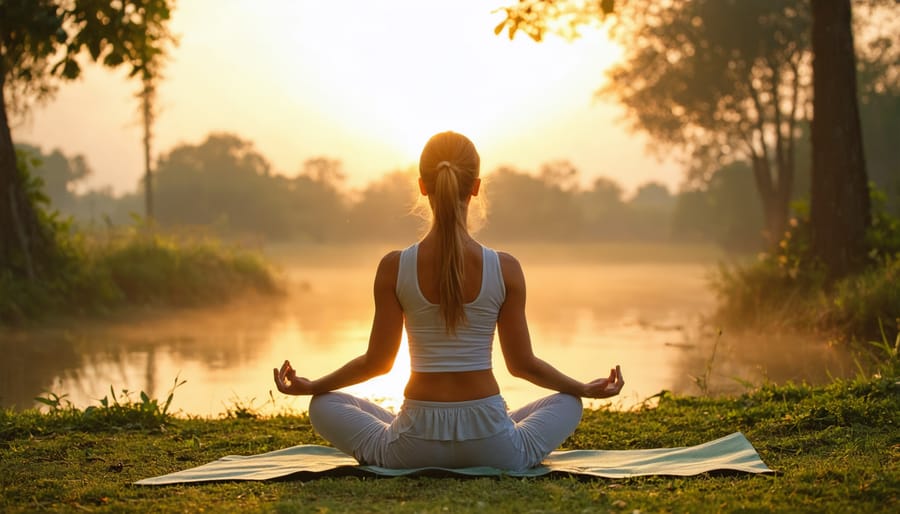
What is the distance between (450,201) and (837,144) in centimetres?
735

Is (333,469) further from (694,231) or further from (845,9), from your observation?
(694,231)

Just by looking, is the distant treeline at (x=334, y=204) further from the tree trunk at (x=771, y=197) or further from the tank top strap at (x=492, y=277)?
the tank top strap at (x=492, y=277)

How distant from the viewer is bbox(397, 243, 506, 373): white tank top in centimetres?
387

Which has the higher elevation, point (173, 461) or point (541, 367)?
point (541, 367)

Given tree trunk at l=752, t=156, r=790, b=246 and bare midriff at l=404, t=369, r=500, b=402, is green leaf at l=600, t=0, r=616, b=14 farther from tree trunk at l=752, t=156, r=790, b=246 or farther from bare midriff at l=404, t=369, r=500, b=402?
tree trunk at l=752, t=156, r=790, b=246

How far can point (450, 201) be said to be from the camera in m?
3.81

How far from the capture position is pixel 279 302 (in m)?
16.6

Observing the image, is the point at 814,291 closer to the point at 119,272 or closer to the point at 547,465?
the point at 547,465

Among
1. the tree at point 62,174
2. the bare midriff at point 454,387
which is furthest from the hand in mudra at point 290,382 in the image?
the tree at point 62,174

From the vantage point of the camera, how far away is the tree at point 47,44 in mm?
7676

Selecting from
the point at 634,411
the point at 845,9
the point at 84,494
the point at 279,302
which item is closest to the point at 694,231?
the point at 279,302

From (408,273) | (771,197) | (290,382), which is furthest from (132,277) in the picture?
(771,197)

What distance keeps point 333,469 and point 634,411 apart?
2.61 m

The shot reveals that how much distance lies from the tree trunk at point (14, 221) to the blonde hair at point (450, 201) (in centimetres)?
821
